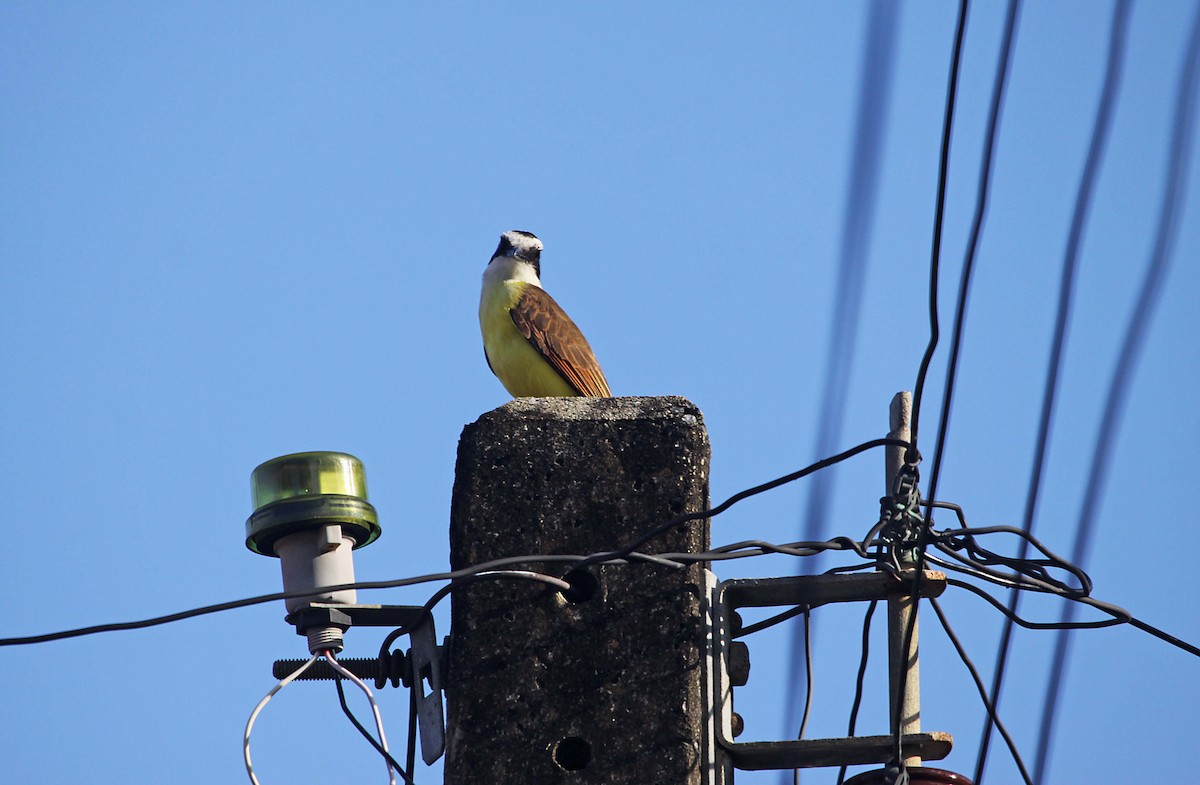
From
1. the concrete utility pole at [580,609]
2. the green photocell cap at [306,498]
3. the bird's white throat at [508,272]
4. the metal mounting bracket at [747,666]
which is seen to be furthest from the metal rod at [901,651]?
the bird's white throat at [508,272]

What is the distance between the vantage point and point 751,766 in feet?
13.1

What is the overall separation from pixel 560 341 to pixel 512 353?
24 cm

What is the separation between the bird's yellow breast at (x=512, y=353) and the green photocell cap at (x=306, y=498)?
3410 mm

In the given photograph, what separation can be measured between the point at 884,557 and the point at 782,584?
0.88 feet

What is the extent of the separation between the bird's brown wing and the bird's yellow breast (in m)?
0.03

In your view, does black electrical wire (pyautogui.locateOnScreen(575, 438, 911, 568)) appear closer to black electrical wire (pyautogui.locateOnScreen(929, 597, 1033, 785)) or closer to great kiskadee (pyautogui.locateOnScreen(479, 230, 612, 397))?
black electrical wire (pyautogui.locateOnScreen(929, 597, 1033, 785))

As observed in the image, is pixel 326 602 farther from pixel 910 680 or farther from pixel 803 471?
pixel 910 680

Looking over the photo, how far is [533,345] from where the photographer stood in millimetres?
7727

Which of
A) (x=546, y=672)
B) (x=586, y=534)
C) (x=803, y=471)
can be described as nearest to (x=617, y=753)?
(x=546, y=672)

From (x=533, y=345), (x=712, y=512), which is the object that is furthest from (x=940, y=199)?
(x=533, y=345)

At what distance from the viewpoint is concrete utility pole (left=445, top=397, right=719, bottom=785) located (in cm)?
380

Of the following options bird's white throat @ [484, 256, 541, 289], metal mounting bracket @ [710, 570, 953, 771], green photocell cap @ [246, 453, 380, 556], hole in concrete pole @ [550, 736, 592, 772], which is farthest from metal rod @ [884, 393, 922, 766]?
bird's white throat @ [484, 256, 541, 289]

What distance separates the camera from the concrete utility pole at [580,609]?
12.5 feet

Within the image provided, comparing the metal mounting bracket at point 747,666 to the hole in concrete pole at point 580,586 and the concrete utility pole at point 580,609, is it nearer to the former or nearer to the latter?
the concrete utility pole at point 580,609
